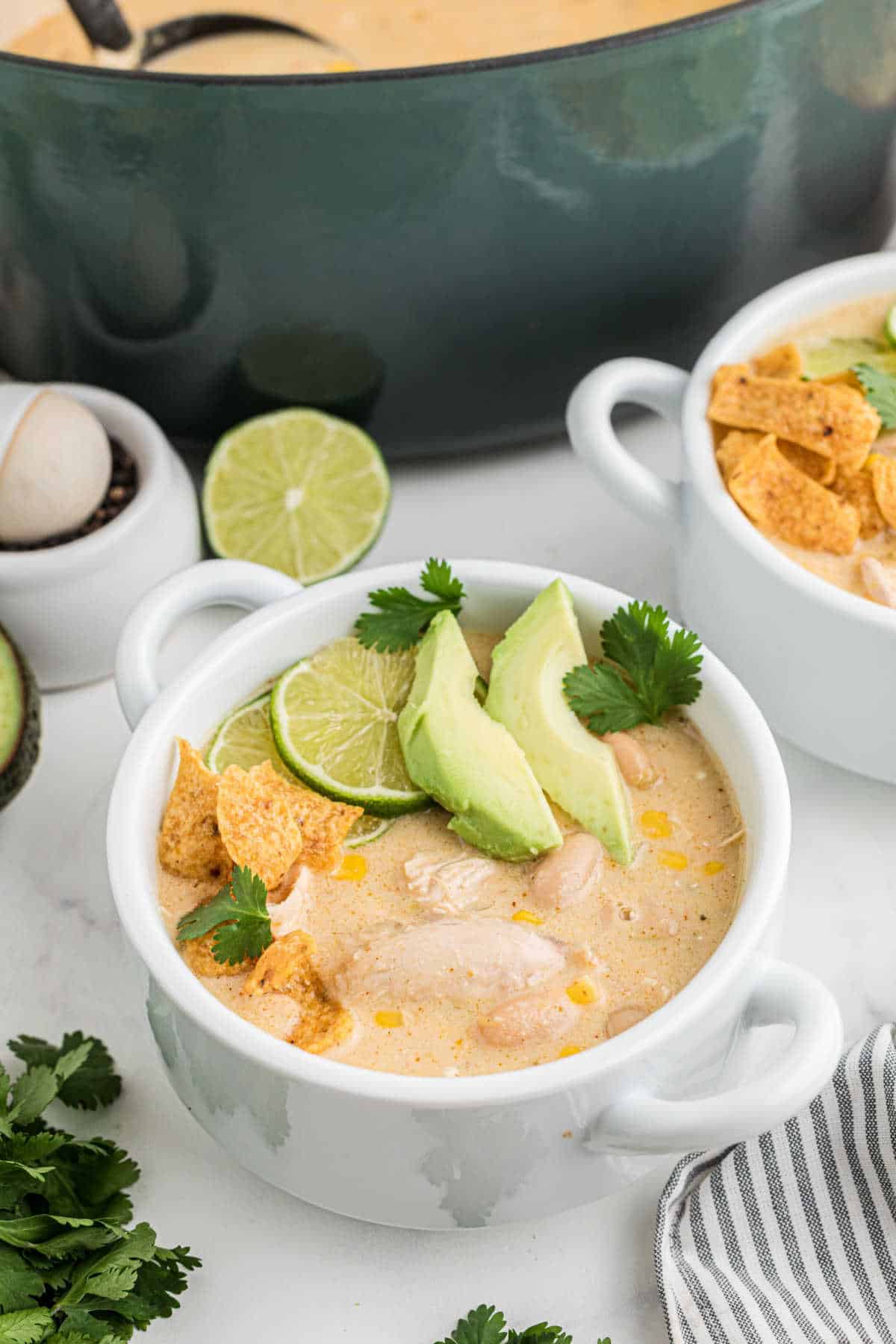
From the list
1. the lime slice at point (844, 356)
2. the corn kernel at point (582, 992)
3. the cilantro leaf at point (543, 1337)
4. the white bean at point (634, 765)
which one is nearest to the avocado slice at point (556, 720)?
the white bean at point (634, 765)

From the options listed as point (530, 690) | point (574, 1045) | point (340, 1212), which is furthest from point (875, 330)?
point (340, 1212)

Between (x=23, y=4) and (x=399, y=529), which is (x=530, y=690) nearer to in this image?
(x=399, y=529)

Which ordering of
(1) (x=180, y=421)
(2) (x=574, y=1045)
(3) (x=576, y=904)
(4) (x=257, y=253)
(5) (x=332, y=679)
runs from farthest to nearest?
1. (1) (x=180, y=421)
2. (4) (x=257, y=253)
3. (5) (x=332, y=679)
4. (3) (x=576, y=904)
5. (2) (x=574, y=1045)

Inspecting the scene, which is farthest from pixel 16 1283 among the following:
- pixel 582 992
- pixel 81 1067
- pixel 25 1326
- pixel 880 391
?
pixel 880 391

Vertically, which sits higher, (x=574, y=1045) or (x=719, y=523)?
(x=719, y=523)

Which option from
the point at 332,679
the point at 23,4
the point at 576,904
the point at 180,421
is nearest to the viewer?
the point at 576,904

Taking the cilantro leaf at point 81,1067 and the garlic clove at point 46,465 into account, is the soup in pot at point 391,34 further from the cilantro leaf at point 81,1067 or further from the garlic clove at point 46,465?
the cilantro leaf at point 81,1067

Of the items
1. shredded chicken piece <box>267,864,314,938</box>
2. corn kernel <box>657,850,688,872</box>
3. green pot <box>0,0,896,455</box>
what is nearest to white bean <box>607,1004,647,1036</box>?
corn kernel <box>657,850,688,872</box>
